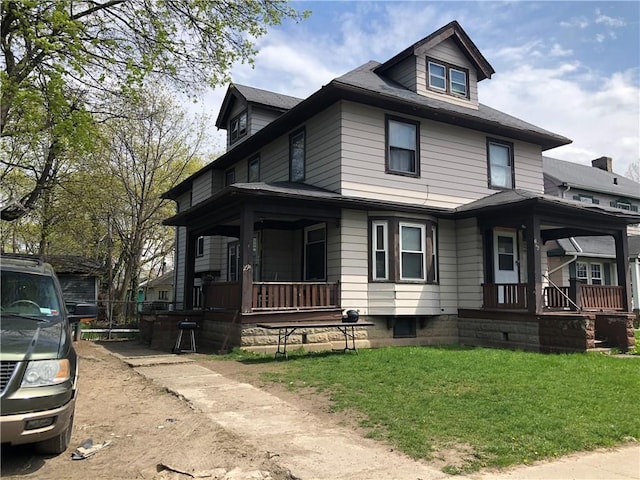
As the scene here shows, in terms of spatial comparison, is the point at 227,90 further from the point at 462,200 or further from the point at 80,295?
the point at 80,295

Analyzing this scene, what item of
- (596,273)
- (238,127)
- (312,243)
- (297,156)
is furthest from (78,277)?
(596,273)

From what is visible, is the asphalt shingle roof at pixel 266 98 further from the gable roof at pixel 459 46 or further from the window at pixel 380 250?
the window at pixel 380 250

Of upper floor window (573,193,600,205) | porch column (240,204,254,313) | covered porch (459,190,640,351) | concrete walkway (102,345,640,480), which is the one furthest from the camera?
upper floor window (573,193,600,205)

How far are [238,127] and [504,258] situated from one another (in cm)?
1133

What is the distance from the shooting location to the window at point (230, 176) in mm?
19453

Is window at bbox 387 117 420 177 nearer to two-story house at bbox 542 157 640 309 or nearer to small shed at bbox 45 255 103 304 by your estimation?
two-story house at bbox 542 157 640 309

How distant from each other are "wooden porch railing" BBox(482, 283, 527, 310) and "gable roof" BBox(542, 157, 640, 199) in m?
12.3

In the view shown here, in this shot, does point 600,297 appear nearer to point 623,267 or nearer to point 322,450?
point 623,267

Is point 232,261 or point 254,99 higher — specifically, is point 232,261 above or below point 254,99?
below

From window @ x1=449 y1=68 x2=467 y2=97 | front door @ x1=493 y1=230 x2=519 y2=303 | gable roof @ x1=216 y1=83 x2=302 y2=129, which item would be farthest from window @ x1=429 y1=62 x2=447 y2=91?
gable roof @ x1=216 y1=83 x2=302 y2=129

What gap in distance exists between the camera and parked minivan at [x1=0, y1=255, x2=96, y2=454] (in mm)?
3922

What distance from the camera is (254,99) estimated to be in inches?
745

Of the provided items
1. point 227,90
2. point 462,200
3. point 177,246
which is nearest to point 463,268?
point 462,200

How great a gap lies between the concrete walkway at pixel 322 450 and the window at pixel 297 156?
27.3ft
